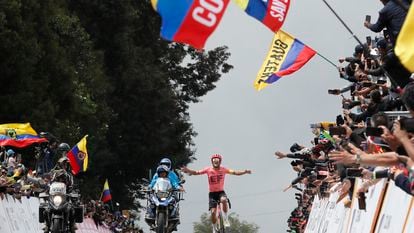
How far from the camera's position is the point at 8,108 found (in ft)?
137

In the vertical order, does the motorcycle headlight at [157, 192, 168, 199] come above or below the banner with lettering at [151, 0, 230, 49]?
below

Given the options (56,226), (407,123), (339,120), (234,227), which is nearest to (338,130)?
(407,123)

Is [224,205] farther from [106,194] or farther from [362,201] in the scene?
[106,194]

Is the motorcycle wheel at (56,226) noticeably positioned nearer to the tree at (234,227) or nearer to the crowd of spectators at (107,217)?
the crowd of spectators at (107,217)

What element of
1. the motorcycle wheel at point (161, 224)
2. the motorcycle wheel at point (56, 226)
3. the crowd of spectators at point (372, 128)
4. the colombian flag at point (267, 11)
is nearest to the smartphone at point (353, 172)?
the crowd of spectators at point (372, 128)

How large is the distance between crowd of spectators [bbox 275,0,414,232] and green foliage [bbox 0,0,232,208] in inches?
739

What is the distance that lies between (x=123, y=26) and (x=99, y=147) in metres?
5.96

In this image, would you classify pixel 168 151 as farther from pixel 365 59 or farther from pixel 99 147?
pixel 365 59

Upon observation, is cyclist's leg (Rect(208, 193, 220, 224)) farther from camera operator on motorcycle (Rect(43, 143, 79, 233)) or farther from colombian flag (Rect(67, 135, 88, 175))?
colombian flag (Rect(67, 135, 88, 175))

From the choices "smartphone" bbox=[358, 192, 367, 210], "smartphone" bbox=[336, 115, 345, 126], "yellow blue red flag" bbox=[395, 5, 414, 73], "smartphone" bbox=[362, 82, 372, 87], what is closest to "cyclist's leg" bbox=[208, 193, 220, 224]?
"smartphone" bbox=[336, 115, 345, 126]

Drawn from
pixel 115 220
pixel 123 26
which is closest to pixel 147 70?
pixel 123 26

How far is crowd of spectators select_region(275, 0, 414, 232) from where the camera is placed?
9250mm

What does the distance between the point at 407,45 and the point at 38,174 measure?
24.1 m

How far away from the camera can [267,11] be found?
1773cm
